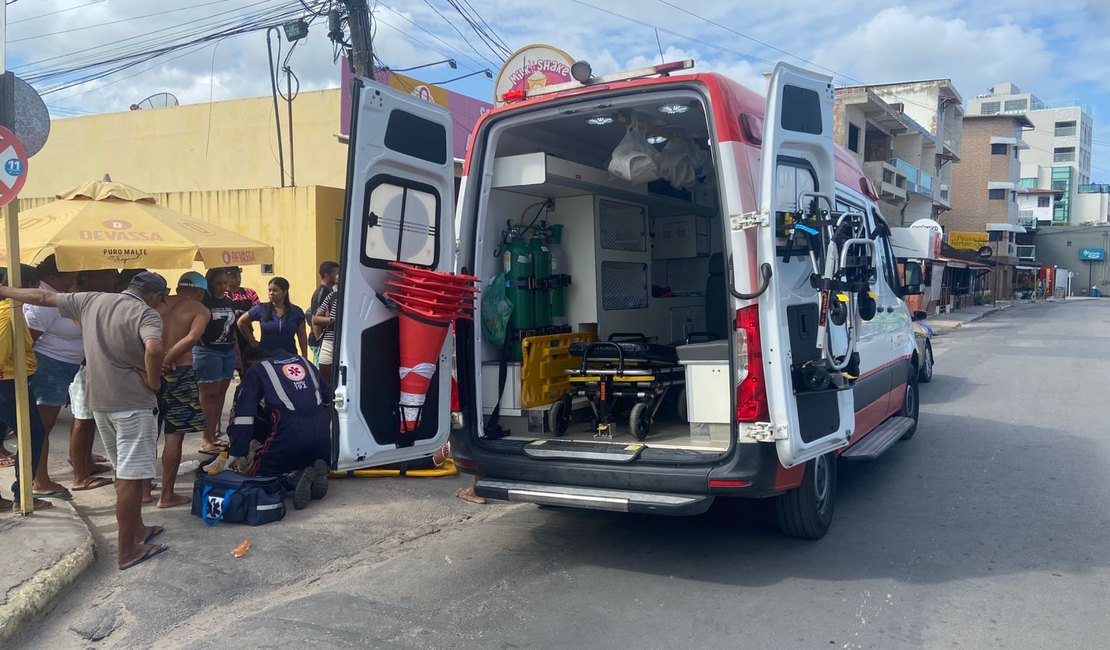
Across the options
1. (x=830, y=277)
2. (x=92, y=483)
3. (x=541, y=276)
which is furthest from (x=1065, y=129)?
(x=92, y=483)

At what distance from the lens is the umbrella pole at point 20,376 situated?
5160 mm

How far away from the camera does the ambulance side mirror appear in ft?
23.0

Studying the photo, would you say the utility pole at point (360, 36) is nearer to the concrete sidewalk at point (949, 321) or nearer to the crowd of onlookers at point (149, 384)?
the crowd of onlookers at point (149, 384)

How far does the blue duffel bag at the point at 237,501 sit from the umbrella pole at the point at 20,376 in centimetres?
100

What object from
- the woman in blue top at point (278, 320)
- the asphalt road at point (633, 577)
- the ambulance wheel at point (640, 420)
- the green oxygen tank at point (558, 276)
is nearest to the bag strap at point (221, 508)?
the asphalt road at point (633, 577)

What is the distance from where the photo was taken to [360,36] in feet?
32.4

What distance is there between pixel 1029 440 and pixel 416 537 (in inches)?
247

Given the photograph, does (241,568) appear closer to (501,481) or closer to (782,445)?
(501,481)

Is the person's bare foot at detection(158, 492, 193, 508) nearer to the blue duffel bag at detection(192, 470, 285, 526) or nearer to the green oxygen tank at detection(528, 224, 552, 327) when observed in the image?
the blue duffel bag at detection(192, 470, 285, 526)

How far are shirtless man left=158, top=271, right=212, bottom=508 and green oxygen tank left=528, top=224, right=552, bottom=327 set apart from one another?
232 centimetres

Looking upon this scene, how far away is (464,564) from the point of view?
486 cm

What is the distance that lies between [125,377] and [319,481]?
1.65m

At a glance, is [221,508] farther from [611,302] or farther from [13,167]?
[611,302]

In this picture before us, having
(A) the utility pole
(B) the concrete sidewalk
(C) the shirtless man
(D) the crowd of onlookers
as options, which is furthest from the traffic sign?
(B) the concrete sidewalk
